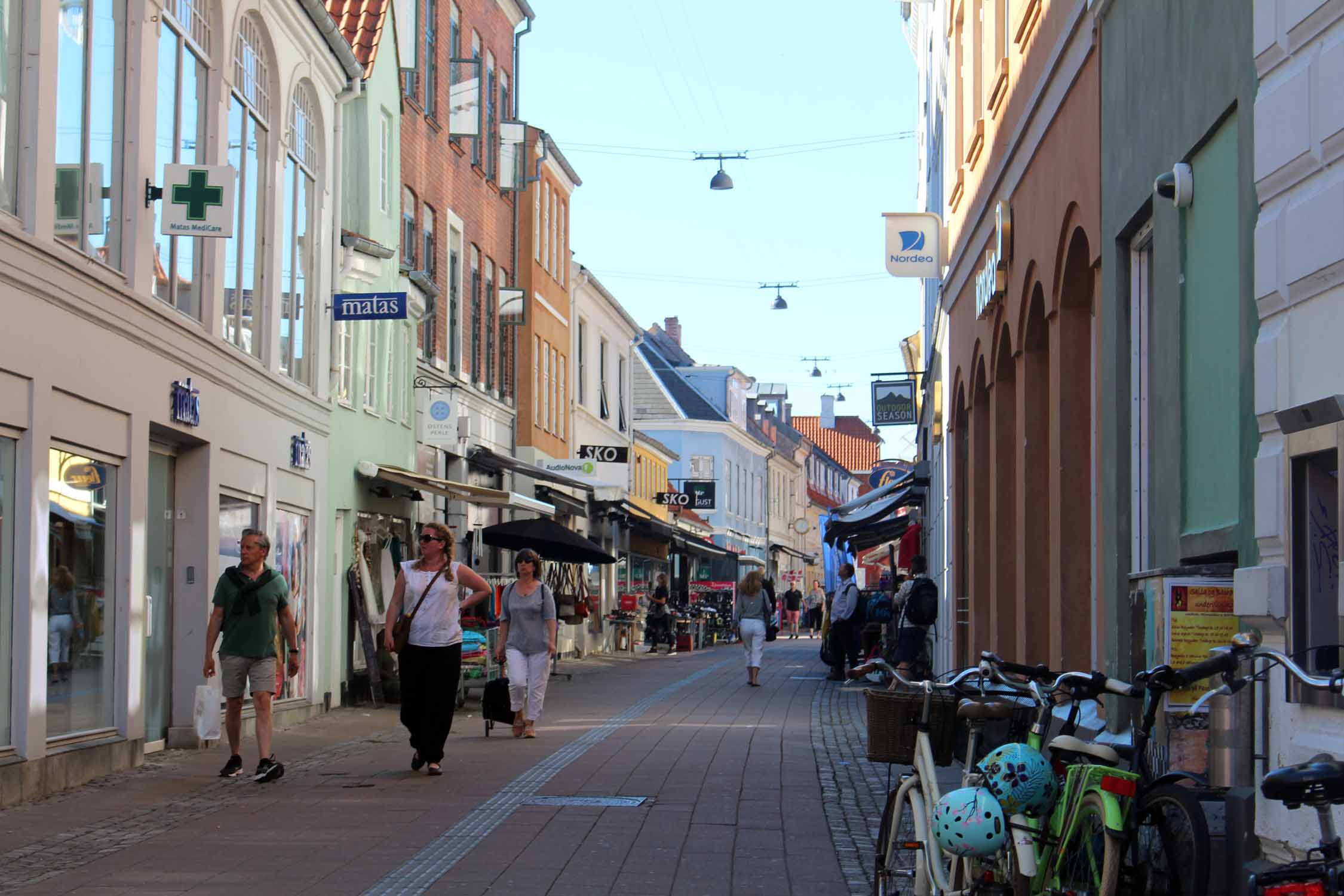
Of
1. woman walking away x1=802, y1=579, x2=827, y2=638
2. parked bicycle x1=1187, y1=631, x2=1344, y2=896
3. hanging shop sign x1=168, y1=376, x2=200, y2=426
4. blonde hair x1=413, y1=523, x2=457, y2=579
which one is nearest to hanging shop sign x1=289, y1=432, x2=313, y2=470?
hanging shop sign x1=168, y1=376, x2=200, y2=426

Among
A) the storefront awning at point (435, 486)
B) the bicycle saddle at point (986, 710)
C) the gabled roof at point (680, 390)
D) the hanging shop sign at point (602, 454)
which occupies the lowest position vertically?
the bicycle saddle at point (986, 710)

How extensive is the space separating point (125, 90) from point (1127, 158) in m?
7.58

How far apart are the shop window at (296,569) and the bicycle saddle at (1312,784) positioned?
15097 millimetres

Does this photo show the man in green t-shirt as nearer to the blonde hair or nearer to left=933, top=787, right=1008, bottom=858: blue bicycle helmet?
the blonde hair

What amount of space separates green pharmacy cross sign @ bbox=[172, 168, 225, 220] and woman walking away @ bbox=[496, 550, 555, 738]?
4.28 m

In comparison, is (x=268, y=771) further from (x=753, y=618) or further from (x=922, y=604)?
(x=753, y=618)

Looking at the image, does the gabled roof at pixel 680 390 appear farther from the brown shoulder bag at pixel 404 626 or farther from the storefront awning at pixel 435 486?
the brown shoulder bag at pixel 404 626

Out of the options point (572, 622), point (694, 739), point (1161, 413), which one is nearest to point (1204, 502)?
point (1161, 413)

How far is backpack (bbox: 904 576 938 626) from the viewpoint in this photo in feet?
70.0

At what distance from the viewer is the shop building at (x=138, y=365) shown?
445 inches

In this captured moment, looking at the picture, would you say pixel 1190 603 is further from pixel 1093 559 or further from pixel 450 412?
pixel 450 412

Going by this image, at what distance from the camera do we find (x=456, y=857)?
8.83 meters

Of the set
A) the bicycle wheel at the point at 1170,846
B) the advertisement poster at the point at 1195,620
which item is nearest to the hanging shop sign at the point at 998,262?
the advertisement poster at the point at 1195,620

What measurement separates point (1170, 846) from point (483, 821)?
564 cm
